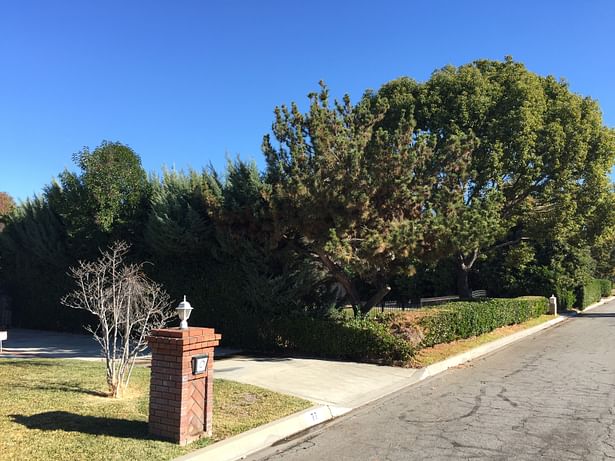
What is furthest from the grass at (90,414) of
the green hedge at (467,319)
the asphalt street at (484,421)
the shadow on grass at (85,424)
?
the green hedge at (467,319)

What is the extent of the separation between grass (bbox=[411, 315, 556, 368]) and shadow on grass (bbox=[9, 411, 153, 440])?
694 cm

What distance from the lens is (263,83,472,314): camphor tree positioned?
11695 millimetres

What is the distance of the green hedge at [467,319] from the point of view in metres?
13.6

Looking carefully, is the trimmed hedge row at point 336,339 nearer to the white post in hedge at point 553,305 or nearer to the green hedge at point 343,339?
the green hedge at point 343,339

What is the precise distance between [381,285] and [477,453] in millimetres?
8283

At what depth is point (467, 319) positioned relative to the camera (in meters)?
15.6

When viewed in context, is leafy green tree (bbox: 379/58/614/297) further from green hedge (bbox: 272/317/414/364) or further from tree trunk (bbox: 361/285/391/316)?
green hedge (bbox: 272/317/414/364)

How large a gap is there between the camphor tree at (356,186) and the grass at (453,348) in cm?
218

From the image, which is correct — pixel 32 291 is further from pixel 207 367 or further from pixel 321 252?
pixel 207 367

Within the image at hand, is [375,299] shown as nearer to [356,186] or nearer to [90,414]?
[356,186]

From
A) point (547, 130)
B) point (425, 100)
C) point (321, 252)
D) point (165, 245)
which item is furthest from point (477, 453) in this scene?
point (547, 130)

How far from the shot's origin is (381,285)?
13984mm

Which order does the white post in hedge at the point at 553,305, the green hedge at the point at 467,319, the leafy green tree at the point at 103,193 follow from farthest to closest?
the white post in hedge at the point at 553,305 → the leafy green tree at the point at 103,193 → the green hedge at the point at 467,319

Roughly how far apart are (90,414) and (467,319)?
11.6m
